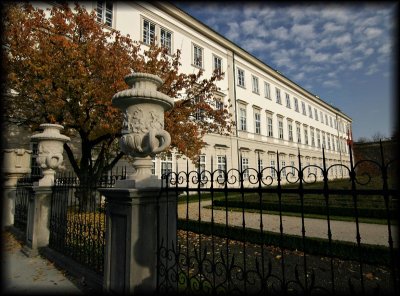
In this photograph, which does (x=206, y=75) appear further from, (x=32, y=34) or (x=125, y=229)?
(x=125, y=229)

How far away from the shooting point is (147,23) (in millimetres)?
16281

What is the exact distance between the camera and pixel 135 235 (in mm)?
2916

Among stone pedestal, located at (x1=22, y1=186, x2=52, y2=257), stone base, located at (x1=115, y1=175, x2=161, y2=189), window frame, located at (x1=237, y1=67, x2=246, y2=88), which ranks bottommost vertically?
stone pedestal, located at (x1=22, y1=186, x2=52, y2=257)

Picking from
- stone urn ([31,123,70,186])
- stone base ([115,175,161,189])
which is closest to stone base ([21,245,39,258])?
stone urn ([31,123,70,186])

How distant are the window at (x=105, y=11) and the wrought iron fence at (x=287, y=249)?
12.5m

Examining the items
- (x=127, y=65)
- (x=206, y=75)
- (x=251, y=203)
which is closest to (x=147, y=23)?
(x=206, y=75)

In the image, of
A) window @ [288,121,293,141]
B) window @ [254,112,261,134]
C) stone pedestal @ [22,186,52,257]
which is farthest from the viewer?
window @ [288,121,293,141]

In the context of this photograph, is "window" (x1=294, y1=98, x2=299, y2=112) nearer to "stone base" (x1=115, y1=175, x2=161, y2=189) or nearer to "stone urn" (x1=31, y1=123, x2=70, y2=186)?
"stone urn" (x1=31, y1=123, x2=70, y2=186)

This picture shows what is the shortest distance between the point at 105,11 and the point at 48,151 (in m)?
11.7

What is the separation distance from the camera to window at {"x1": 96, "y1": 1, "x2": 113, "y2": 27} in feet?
45.7

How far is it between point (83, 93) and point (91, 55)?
1.34 metres

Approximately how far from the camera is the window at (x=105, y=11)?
1392 cm

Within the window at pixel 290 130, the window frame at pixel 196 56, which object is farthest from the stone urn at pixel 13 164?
the window at pixel 290 130

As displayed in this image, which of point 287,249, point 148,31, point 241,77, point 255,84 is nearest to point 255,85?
point 255,84
